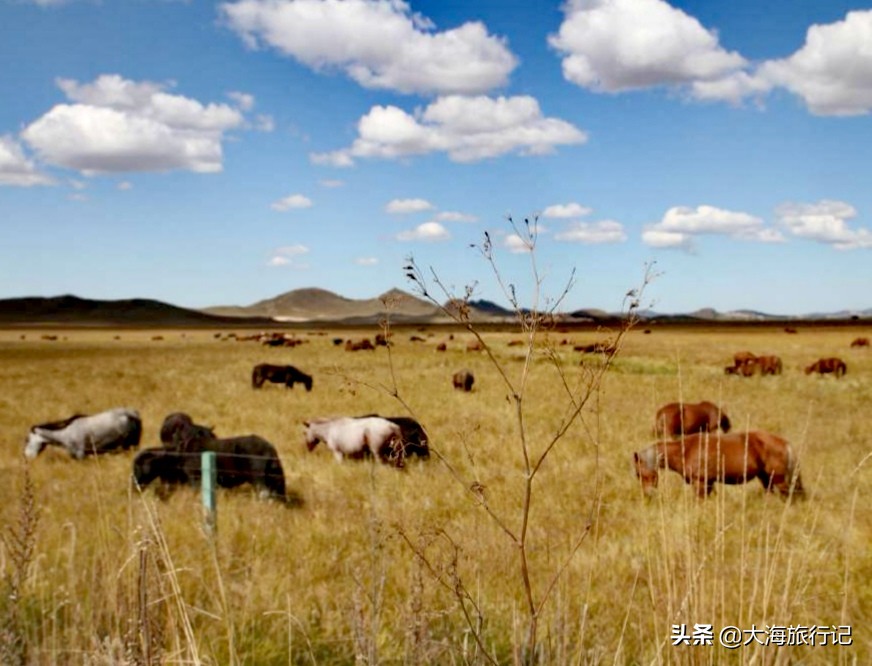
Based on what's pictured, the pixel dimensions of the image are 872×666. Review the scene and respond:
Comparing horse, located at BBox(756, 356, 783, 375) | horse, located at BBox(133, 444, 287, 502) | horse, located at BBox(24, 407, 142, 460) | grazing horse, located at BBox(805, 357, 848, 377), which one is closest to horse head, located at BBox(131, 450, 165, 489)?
horse, located at BBox(133, 444, 287, 502)

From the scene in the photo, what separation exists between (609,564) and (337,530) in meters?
2.94

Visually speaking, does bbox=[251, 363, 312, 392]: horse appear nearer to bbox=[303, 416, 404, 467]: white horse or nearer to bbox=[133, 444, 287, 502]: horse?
bbox=[303, 416, 404, 467]: white horse

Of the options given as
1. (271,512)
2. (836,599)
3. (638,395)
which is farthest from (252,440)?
(638,395)

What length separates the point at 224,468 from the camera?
10094 mm

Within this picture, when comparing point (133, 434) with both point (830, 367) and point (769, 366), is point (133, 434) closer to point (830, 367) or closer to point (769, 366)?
point (769, 366)

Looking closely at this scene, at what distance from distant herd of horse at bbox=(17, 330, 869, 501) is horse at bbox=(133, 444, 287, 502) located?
1 cm

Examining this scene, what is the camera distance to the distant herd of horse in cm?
947

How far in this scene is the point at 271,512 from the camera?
8594mm

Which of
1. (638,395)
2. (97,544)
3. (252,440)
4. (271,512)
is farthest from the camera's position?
(638,395)

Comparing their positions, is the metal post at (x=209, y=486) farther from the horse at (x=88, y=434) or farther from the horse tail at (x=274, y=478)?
the horse at (x=88, y=434)

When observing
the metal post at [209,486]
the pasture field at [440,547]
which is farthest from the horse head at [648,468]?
the metal post at [209,486]

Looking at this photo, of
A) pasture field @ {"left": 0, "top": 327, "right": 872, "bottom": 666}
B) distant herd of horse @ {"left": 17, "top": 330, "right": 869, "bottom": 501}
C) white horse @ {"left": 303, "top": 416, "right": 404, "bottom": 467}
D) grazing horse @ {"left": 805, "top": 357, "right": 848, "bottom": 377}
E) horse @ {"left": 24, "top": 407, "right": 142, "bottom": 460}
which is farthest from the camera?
grazing horse @ {"left": 805, "top": 357, "right": 848, "bottom": 377}

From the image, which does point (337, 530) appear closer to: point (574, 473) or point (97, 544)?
point (97, 544)

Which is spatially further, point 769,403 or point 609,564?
point 769,403
